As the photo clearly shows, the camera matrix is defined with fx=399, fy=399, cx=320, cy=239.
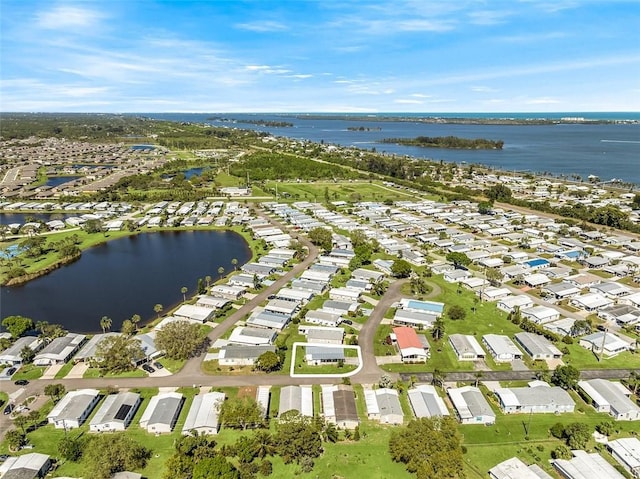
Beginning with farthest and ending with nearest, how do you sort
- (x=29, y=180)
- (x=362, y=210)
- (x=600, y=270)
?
(x=29, y=180)
(x=362, y=210)
(x=600, y=270)

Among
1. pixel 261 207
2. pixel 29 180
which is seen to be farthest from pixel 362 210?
pixel 29 180

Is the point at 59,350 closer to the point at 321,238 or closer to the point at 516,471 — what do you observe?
the point at 516,471

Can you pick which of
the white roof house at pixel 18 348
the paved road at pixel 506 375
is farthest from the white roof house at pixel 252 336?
the white roof house at pixel 18 348

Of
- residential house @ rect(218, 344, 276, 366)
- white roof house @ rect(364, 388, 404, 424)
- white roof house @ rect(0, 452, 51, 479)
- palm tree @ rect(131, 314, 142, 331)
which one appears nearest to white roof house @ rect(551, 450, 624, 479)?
white roof house @ rect(364, 388, 404, 424)

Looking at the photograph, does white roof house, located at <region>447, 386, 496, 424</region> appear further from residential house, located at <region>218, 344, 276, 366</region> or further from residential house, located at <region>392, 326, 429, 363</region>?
residential house, located at <region>218, 344, 276, 366</region>

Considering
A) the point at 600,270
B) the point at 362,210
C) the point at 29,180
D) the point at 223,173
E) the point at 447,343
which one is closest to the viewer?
the point at 447,343

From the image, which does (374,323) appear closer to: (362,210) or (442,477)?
(442,477)

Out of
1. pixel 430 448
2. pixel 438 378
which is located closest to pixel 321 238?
pixel 438 378
